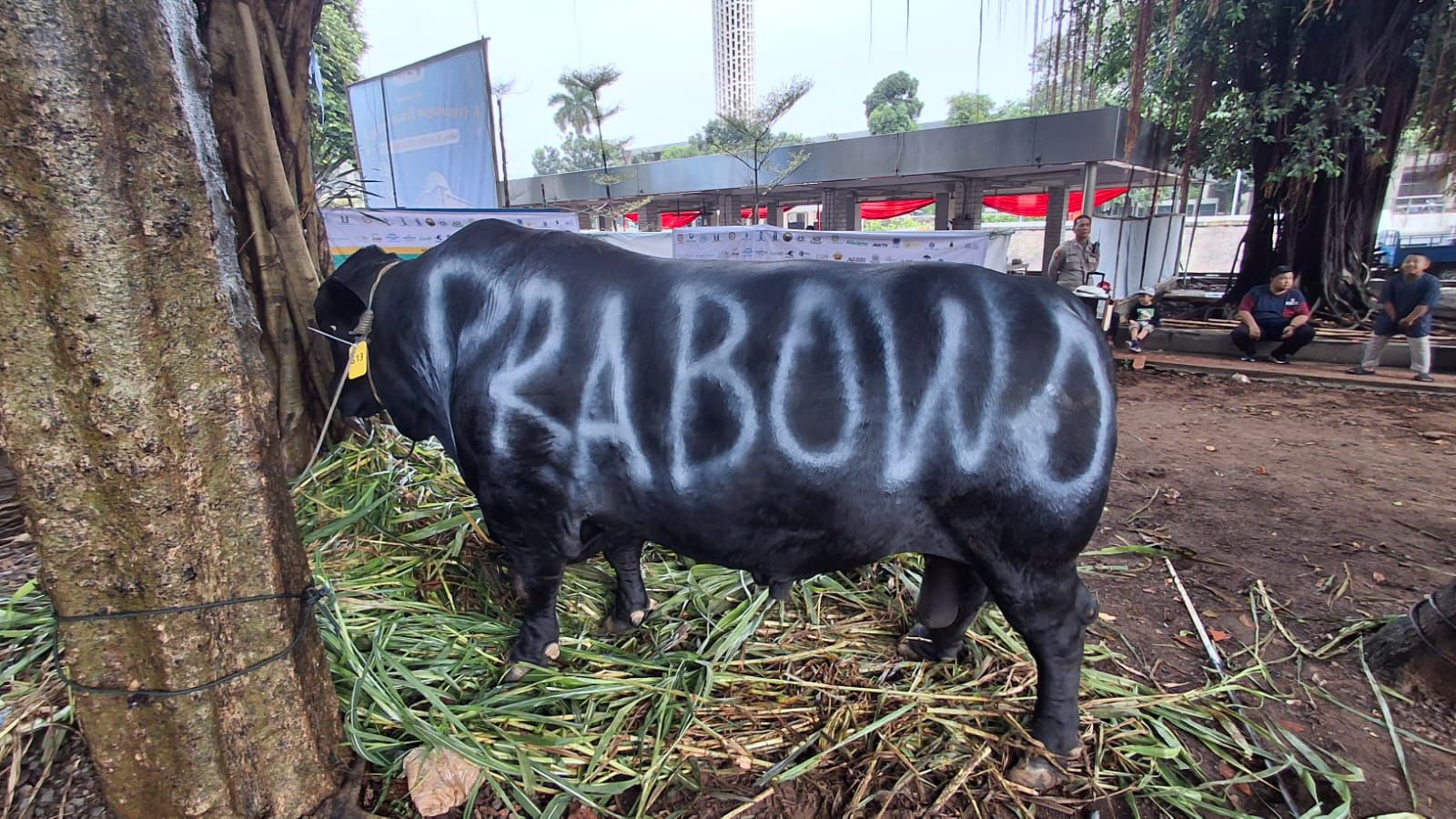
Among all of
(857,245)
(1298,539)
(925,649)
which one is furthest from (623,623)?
(857,245)

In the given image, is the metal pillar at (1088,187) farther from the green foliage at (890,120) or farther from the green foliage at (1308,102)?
the green foliage at (890,120)

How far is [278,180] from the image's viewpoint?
2.89 meters

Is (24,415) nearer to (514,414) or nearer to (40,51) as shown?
(40,51)

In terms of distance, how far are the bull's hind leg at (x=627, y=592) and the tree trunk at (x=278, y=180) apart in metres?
1.40

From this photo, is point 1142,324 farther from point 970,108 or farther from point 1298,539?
point 970,108

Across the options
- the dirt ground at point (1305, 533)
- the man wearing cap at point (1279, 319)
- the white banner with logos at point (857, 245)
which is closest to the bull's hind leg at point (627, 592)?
the dirt ground at point (1305, 533)

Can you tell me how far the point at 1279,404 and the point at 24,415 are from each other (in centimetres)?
814

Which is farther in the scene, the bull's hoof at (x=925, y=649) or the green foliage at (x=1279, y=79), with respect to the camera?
the green foliage at (x=1279, y=79)

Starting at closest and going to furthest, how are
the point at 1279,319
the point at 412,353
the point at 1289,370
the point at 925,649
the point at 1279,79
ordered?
1. the point at 412,353
2. the point at 925,649
3. the point at 1289,370
4. the point at 1279,319
5. the point at 1279,79

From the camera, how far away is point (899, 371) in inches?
69.6

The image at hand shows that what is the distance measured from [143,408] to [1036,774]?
95.5 inches

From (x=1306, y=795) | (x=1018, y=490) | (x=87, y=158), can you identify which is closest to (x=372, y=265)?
(x=87, y=158)

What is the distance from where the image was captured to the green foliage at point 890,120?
5056 cm

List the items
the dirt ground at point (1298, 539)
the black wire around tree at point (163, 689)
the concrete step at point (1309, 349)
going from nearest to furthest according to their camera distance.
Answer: the black wire around tree at point (163, 689), the dirt ground at point (1298, 539), the concrete step at point (1309, 349)
